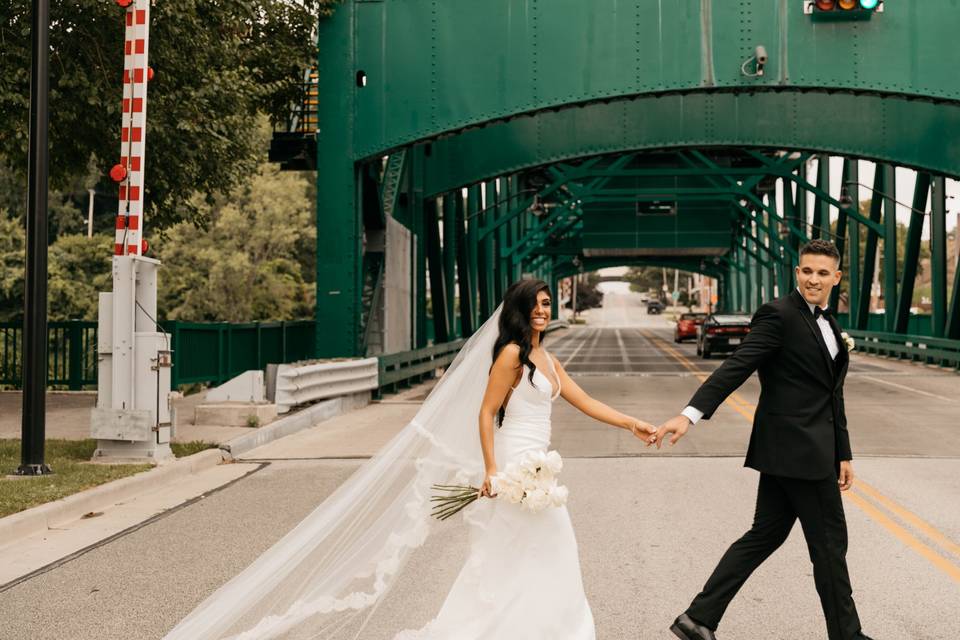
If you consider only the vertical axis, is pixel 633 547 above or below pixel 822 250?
below

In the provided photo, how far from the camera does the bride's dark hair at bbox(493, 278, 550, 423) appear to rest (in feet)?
15.8

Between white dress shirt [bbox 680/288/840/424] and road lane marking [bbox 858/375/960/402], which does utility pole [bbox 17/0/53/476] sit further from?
road lane marking [bbox 858/375/960/402]

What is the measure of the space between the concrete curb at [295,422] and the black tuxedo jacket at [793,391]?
8.42m

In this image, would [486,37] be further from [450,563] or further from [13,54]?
[450,563]

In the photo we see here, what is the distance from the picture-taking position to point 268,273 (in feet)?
172

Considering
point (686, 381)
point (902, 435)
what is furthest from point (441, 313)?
point (902, 435)

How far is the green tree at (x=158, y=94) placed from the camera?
15.4 metres

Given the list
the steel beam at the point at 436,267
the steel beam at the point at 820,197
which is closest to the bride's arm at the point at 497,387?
the steel beam at the point at 436,267

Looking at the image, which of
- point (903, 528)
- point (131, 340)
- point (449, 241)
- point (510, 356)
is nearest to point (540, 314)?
point (510, 356)

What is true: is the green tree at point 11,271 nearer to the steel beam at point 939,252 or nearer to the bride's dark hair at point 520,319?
the steel beam at point 939,252

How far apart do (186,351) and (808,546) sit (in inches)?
591

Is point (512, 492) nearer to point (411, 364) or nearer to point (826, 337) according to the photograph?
point (826, 337)

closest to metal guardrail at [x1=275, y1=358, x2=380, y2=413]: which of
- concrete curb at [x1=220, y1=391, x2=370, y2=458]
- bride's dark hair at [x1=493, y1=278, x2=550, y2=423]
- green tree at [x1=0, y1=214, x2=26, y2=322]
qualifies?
concrete curb at [x1=220, y1=391, x2=370, y2=458]

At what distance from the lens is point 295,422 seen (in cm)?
1491
